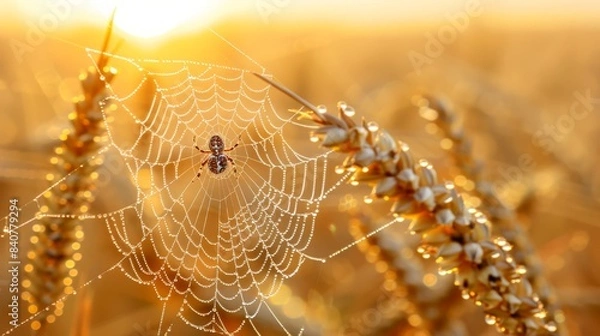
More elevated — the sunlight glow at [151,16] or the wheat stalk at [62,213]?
the sunlight glow at [151,16]

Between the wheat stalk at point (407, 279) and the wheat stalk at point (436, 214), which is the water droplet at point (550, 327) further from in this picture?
the wheat stalk at point (407, 279)

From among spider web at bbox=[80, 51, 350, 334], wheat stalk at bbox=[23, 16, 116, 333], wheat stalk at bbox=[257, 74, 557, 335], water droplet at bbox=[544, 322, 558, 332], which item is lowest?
water droplet at bbox=[544, 322, 558, 332]

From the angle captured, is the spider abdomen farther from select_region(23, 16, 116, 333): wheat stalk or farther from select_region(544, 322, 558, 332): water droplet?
select_region(544, 322, 558, 332): water droplet

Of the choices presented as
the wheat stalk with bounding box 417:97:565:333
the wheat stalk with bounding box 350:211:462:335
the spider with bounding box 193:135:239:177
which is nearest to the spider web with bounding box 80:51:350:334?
the spider with bounding box 193:135:239:177

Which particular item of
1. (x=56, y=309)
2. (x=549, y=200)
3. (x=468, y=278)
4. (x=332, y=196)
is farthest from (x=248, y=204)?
(x=468, y=278)

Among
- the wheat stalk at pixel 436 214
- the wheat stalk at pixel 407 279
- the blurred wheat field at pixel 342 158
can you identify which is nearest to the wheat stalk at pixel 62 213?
the blurred wheat field at pixel 342 158

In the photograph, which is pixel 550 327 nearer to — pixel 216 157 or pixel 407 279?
pixel 407 279
